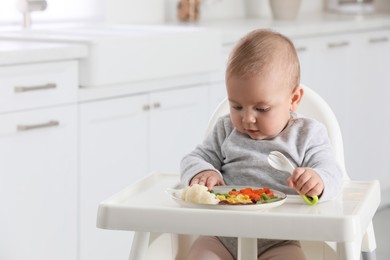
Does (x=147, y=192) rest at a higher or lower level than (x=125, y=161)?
higher

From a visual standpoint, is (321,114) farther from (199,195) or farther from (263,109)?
(199,195)

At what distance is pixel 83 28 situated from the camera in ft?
11.8

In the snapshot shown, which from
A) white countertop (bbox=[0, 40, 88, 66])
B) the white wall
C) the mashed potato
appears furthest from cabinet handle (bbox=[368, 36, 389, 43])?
the mashed potato

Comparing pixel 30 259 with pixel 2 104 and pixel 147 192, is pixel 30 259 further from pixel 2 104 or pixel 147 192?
pixel 147 192

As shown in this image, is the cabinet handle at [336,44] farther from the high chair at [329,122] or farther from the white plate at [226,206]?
the white plate at [226,206]

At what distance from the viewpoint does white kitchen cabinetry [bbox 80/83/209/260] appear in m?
3.08

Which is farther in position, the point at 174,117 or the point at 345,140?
the point at 345,140

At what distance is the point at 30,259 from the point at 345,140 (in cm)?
200

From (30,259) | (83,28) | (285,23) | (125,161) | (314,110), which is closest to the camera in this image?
(314,110)

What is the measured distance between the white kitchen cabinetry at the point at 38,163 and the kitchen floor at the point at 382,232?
1457mm

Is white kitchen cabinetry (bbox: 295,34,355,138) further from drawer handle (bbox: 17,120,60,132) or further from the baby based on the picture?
the baby

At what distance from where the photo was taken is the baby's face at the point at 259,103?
1.85 m

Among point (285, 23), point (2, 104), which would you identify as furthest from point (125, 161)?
point (285, 23)

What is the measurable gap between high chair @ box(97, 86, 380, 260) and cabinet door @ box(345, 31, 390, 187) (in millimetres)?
2632
